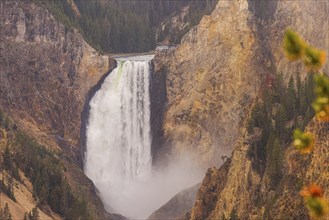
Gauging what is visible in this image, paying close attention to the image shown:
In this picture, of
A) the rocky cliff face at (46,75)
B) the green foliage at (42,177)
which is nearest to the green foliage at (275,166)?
the green foliage at (42,177)

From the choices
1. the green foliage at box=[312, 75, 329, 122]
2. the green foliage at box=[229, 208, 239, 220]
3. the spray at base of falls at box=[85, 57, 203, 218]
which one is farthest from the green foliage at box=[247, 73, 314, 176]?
the green foliage at box=[312, 75, 329, 122]

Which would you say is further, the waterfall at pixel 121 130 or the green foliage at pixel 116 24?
the green foliage at pixel 116 24

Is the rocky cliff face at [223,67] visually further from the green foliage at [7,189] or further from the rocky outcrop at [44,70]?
the green foliage at [7,189]

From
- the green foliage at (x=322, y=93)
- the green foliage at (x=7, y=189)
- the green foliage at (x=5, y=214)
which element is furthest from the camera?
the green foliage at (x=7, y=189)

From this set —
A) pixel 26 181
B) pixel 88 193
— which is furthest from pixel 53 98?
pixel 26 181

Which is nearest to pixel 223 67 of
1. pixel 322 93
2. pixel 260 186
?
pixel 260 186

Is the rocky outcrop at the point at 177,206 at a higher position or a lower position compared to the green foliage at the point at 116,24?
lower

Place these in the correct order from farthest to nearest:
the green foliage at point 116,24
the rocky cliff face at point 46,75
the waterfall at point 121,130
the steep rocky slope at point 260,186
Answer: the green foliage at point 116,24 → the waterfall at point 121,130 → the rocky cliff face at point 46,75 → the steep rocky slope at point 260,186

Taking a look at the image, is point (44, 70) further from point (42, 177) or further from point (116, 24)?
point (116, 24)
